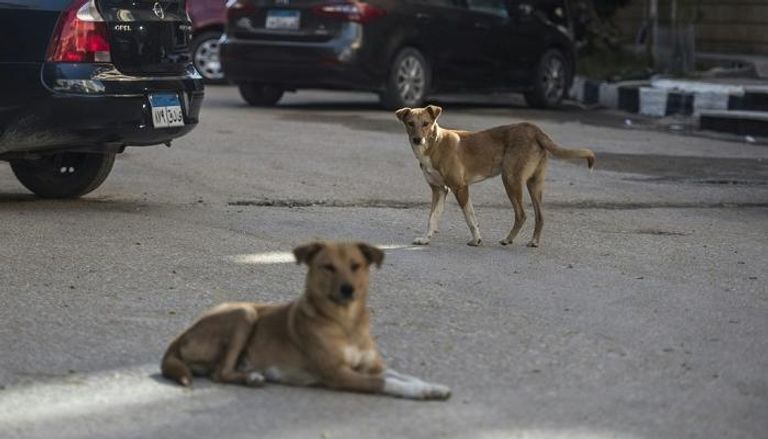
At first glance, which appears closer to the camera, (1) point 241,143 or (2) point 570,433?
(2) point 570,433

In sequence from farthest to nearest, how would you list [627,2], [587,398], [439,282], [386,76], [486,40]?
1. [627,2]
2. [486,40]
3. [386,76]
4. [439,282]
5. [587,398]

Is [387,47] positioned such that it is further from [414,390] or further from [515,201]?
[414,390]

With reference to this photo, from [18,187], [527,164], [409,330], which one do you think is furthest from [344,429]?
[18,187]

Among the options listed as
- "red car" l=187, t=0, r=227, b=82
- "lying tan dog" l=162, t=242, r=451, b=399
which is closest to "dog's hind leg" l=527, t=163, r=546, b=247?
"lying tan dog" l=162, t=242, r=451, b=399

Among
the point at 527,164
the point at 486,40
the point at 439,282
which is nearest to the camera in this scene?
the point at 439,282

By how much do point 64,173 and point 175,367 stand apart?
5147mm

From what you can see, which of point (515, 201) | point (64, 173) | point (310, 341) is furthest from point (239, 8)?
point (310, 341)

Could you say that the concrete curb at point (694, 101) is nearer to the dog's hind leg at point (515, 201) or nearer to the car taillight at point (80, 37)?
the dog's hind leg at point (515, 201)

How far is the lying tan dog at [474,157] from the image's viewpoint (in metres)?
9.28

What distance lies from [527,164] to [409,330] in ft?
9.66

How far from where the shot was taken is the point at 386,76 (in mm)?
17859

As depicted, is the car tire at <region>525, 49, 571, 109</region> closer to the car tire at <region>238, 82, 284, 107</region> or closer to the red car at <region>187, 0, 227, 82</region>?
the car tire at <region>238, 82, 284, 107</region>

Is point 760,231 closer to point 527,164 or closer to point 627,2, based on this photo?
point 527,164

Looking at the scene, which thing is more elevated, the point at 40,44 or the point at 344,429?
the point at 40,44
